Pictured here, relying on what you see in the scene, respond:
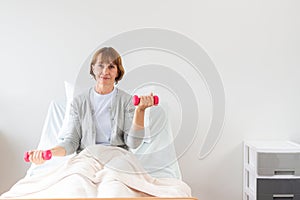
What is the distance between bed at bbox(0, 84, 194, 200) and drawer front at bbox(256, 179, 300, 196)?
66 centimetres

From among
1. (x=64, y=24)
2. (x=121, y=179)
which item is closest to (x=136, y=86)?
(x=64, y=24)

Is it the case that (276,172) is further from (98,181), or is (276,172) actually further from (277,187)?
(98,181)

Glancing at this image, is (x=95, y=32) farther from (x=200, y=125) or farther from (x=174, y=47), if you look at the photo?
(x=200, y=125)

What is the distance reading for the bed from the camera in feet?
5.53

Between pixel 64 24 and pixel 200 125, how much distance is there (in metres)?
1.22

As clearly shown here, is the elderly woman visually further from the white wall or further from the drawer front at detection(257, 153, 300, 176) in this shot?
the drawer front at detection(257, 153, 300, 176)

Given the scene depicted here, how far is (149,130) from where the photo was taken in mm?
2482

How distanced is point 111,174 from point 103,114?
54 centimetres

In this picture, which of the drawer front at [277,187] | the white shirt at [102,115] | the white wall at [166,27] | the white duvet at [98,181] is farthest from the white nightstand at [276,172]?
the white shirt at [102,115]

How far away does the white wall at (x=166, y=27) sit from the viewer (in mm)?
2902

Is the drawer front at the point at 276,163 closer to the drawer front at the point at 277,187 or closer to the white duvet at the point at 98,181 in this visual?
the drawer front at the point at 277,187

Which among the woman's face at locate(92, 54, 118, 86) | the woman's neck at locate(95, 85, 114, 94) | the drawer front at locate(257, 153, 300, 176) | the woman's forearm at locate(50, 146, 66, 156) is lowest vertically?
the drawer front at locate(257, 153, 300, 176)

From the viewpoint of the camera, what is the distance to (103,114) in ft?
7.47

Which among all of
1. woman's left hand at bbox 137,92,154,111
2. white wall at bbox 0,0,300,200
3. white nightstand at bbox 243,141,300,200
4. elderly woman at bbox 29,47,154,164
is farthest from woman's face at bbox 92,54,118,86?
white nightstand at bbox 243,141,300,200
